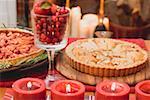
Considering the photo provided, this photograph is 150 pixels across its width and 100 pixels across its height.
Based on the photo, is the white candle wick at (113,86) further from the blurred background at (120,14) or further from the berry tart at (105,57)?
the blurred background at (120,14)

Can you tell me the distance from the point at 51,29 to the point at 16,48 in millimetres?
248

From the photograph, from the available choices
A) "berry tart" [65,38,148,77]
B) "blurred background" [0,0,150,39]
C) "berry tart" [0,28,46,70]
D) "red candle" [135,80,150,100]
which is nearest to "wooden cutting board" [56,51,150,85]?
"berry tart" [65,38,148,77]

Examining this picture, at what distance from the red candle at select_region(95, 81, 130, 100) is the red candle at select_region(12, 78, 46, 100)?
163 mm

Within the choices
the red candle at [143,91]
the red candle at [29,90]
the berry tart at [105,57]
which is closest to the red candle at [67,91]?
the red candle at [29,90]

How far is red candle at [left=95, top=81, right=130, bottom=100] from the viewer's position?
110cm

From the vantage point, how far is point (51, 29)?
4.30ft

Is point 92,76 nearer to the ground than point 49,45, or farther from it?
nearer to the ground

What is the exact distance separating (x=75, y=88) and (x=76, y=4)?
7.06ft

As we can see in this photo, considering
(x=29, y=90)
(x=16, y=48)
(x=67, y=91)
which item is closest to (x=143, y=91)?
(x=67, y=91)

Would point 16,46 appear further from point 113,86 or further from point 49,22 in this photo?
point 113,86

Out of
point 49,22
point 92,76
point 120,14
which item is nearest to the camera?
point 49,22

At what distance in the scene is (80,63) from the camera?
1.43 metres

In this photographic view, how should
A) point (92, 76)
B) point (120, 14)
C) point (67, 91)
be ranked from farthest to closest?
point (120, 14)
point (92, 76)
point (67, 91)

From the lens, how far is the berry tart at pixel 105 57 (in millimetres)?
1407
